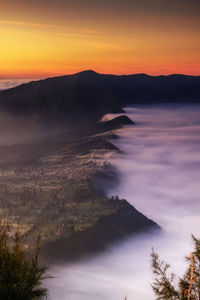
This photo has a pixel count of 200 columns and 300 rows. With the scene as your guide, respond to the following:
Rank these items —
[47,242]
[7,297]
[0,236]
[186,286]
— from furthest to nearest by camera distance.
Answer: [47,242] < [186,286] < [0,236] < [7,297]

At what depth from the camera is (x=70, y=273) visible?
198m

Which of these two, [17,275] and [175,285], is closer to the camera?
[17,275]

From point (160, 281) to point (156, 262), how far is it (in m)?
0.81

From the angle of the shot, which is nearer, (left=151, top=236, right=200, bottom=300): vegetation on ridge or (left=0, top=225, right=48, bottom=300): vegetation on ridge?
(left=0, top=225, right=48, bottom=300): vegetation on ridge

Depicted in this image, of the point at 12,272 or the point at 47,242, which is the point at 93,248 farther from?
the point at 12,272

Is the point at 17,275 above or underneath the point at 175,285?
above

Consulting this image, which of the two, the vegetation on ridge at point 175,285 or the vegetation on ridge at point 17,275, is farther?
the vegetation on ridge at point 175,285

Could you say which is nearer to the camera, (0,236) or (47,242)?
(0,236)

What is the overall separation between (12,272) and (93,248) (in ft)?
623

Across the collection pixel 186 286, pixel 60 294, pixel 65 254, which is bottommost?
pixel 60 294

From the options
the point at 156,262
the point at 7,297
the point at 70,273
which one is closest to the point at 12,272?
the point at 7,297

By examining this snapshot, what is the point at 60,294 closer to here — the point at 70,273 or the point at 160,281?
the point at 70,273

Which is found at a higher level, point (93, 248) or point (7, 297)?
point (7, 297)

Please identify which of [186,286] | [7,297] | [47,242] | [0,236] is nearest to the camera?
[7,297]
